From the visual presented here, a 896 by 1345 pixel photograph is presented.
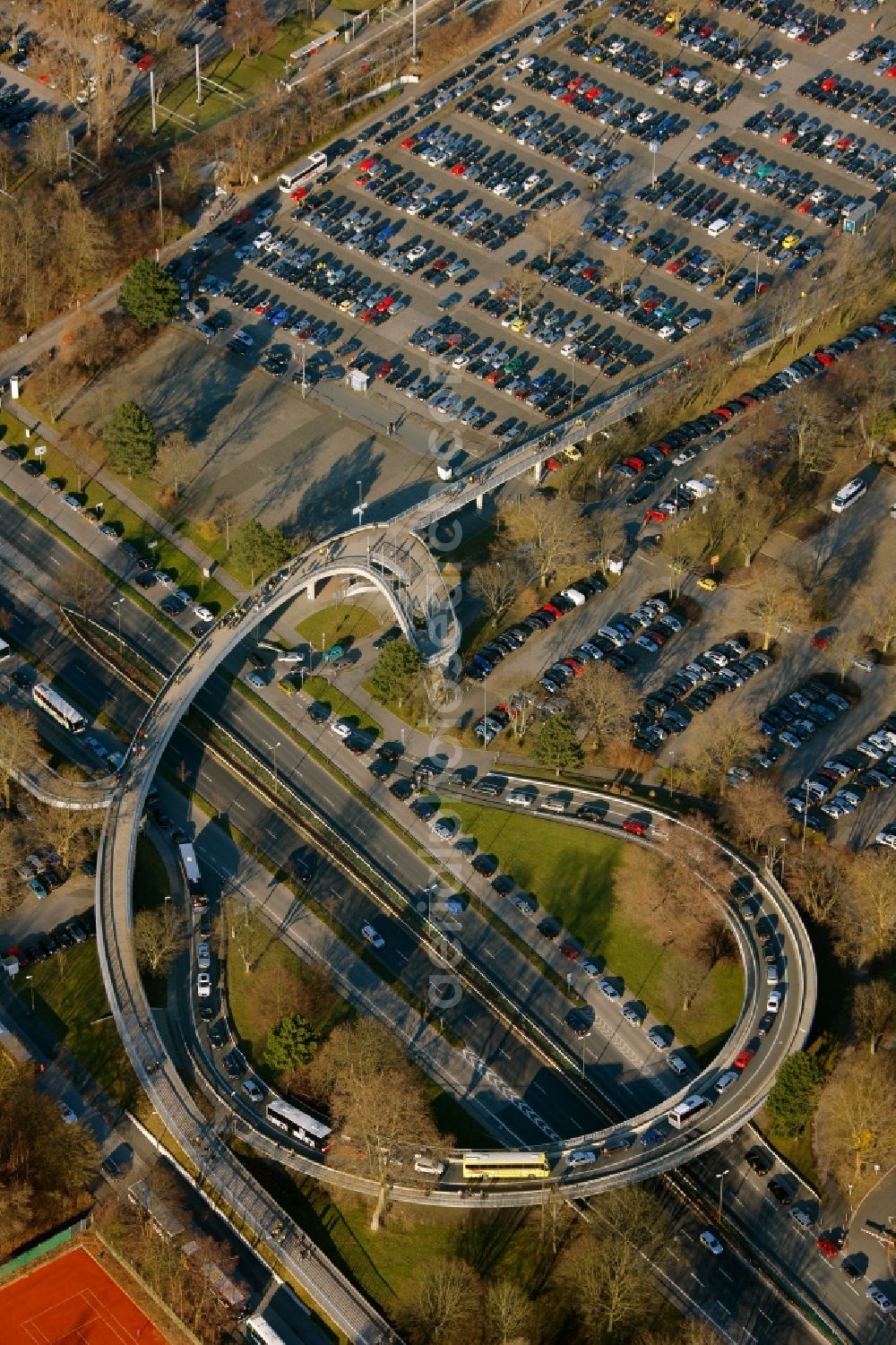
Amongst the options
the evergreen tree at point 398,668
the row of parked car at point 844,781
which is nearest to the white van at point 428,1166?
the row of parked car at point 844,781

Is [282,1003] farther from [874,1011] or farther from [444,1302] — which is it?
[874,1011]

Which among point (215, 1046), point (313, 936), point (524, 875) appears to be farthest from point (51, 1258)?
point (524, 875)

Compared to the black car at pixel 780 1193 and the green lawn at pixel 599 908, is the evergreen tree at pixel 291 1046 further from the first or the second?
the black car at pixel 780 1193

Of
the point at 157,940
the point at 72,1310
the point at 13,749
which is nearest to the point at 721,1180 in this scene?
the point at 157,940

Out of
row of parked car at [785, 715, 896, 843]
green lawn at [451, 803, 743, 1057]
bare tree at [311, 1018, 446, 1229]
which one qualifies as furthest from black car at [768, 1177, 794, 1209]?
row of parked car at [785, 715, 896, 843]

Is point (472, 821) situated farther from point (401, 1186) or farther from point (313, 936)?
point (401, 1186)
